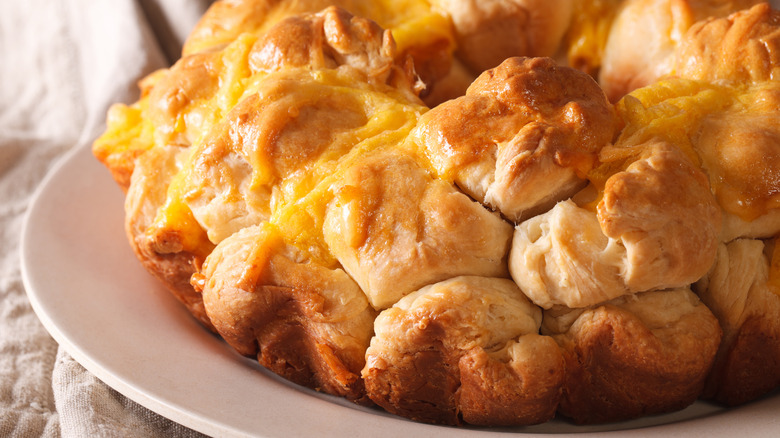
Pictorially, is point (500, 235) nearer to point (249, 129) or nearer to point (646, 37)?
point (249, 129)

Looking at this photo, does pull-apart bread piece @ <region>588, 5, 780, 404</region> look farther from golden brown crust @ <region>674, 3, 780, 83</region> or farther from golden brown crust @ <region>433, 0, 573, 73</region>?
golden brown crust @ <region>433, 0, 573, 73</region>

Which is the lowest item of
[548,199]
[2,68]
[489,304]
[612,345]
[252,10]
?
[2,68]

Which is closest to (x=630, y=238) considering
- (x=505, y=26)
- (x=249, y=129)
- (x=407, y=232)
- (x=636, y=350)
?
(x=636, y=350)

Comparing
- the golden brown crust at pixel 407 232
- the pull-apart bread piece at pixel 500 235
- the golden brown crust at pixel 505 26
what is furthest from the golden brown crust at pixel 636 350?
the golden brown crust at pixel 505 26

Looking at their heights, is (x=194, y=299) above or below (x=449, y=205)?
below

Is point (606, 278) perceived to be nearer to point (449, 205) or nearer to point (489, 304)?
point (489, 304)

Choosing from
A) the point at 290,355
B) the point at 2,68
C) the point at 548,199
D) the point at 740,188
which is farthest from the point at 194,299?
the point at 2,68
